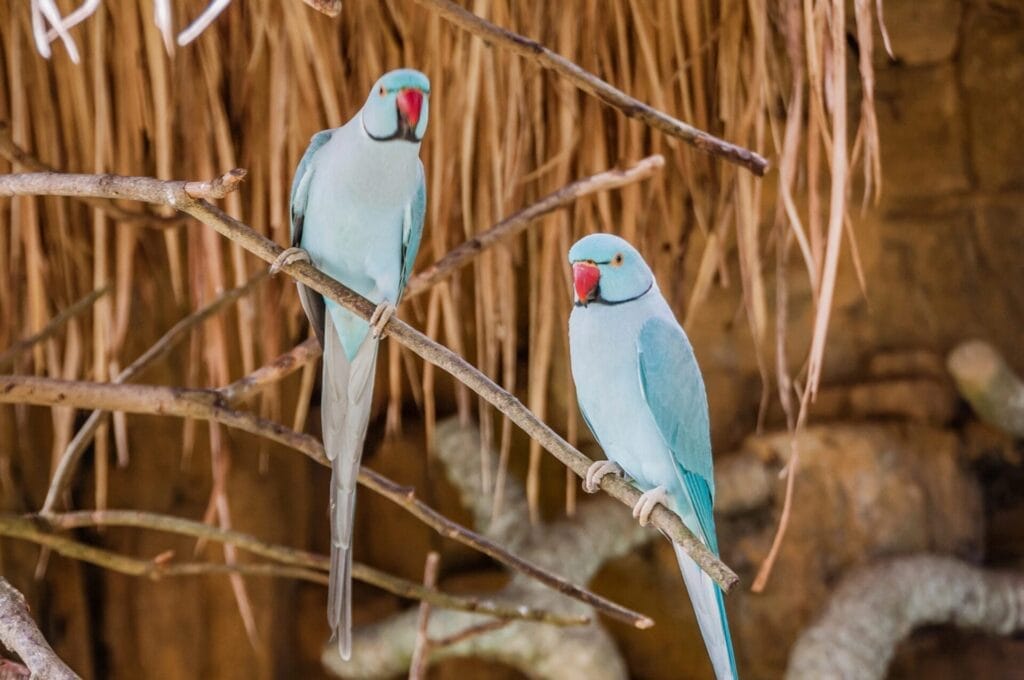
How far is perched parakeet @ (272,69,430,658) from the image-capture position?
0.86 m

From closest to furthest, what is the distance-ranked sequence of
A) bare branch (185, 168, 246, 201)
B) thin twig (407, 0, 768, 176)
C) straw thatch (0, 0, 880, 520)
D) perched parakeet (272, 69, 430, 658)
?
bare branch (185, 168, 246, 201), perched parakeet (272, 69, 430, 658), thin twig (407, 0, 768, 176), straw thatch (0, 0, 880, 520)

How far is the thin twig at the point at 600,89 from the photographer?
0.99 m

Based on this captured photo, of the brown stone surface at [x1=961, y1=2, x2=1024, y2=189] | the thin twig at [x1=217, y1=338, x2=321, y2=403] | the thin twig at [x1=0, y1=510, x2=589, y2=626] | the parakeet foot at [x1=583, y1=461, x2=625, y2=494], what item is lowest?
the thin twig at [x1=0, y1=510, x2=589, y2=626]

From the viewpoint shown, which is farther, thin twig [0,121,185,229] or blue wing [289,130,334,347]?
thin twig [0,121,185,229]

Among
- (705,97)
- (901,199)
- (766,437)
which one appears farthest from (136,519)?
(901,199)

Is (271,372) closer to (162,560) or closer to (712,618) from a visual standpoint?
(162,560)

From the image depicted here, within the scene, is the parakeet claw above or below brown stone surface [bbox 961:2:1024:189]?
below

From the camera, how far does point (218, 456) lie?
1358 mm

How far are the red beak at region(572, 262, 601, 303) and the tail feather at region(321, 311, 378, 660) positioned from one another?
20 cm

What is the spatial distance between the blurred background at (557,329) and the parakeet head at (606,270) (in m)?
0.49

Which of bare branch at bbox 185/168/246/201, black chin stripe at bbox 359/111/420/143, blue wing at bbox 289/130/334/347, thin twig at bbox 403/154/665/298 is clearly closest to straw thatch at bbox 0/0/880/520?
thin twig at bbox 403/154/665/298

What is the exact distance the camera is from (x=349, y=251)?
36.1 inches

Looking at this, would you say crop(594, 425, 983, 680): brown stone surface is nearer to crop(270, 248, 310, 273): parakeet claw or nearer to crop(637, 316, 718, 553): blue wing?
crop(637, 316, 718, 553): blue wing

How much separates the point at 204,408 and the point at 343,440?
247 mm
